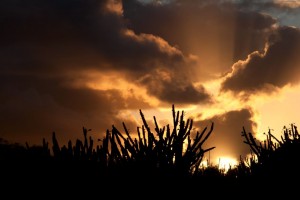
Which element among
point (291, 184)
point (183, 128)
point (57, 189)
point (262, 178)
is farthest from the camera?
point (262, 178)

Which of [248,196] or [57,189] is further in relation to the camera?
[248,196]

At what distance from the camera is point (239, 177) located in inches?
557

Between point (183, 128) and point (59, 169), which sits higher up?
point (183, 128)

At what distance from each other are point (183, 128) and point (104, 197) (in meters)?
1.85

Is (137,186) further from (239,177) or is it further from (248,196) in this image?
(239,177)

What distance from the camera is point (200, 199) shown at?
8898 mm

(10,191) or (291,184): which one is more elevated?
(291,184)

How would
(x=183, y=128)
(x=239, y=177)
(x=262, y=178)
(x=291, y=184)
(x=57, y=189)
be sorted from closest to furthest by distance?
(x=57, y=189)
(x=183, y=128)
(x=291, y=184)
(x=262, y=178)
(x=239, y=177)

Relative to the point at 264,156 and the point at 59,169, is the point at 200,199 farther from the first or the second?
the point at 264,156

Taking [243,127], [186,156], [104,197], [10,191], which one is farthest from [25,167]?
[243,127]

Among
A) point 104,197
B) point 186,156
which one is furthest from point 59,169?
point 186,156

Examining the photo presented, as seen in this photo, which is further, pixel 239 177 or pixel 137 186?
pixel 239 177

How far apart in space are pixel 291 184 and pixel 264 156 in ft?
3.72

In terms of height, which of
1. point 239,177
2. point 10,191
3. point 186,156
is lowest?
point 10,191
